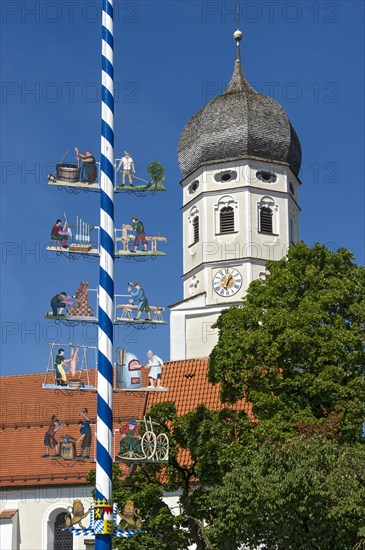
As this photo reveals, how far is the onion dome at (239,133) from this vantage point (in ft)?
145

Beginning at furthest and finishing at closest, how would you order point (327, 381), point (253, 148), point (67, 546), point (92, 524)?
point (253, 148) < point (67, 546) < point (327, 381) < point (92, 524)

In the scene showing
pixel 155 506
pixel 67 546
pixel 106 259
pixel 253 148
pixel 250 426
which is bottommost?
pixel 67 546

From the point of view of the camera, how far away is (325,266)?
29.0 meters

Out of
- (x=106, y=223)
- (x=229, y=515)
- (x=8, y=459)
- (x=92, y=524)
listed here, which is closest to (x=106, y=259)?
(x=106, y=223)

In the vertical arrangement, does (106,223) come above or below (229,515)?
above

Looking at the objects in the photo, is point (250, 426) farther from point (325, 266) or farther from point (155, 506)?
point (325, 266)

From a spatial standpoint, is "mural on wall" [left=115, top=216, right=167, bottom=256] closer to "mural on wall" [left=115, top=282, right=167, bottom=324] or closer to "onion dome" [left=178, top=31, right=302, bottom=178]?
"mural on wall" [left=115, top=282, right=167, bottom=324]

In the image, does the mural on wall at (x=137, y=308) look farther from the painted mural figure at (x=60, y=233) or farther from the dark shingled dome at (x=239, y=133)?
the dark shingled dome at (x=239, y=133)

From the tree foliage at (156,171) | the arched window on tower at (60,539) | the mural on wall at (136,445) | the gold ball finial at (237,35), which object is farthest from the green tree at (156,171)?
the gold ball finial at (237,35)

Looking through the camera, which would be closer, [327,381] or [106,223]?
[106,223]

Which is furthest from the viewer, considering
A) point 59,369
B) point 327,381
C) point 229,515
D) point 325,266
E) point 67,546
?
point 67,546

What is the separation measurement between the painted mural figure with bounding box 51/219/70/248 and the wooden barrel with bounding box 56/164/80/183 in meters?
0.80

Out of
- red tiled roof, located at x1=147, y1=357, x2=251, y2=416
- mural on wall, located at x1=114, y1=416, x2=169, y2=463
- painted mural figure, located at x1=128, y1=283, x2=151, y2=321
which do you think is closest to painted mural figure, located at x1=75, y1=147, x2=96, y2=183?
painted mural figure, located at x1=128, y1=283, x2=151, y2=321

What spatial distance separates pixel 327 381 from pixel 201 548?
16.9 ft
